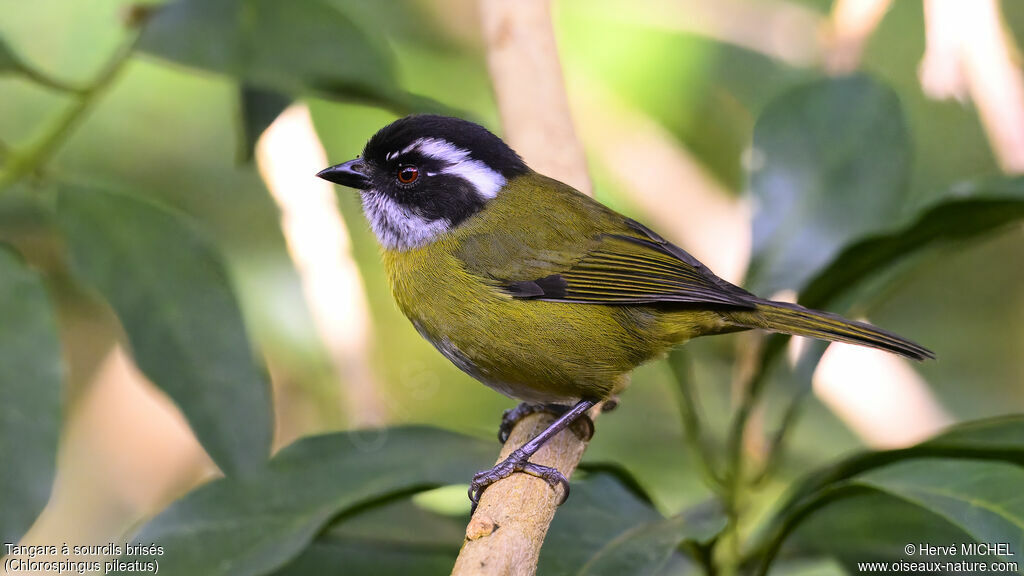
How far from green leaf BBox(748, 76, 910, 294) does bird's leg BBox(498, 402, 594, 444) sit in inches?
26.2

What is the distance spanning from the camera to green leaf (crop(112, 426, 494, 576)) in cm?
212

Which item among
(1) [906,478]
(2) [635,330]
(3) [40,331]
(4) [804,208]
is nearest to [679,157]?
(4) [804,208]

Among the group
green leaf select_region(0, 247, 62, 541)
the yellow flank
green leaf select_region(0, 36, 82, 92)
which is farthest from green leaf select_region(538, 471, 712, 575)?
green leaf select_region(0, 36, 82, 92)

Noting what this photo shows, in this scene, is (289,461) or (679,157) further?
(679,157)

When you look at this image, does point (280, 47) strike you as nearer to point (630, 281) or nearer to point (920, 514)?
point (630, 281)

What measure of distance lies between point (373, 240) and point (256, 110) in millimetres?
1558

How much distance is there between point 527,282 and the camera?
2494 millimetres

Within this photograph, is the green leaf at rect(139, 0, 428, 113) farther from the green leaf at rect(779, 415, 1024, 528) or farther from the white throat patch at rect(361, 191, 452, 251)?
the green leaf at rect(779, 415, 1024, 528)

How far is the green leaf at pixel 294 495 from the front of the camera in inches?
83.3

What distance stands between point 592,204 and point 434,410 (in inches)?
74.9


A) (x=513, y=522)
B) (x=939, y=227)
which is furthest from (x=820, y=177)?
(x=513, y=522)

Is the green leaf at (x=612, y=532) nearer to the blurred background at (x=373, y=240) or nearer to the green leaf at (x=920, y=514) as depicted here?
the green leaf at (x=920, y=514)

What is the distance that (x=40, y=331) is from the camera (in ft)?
7.47

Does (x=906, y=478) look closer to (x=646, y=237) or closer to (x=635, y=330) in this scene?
(x=635, y=330)
